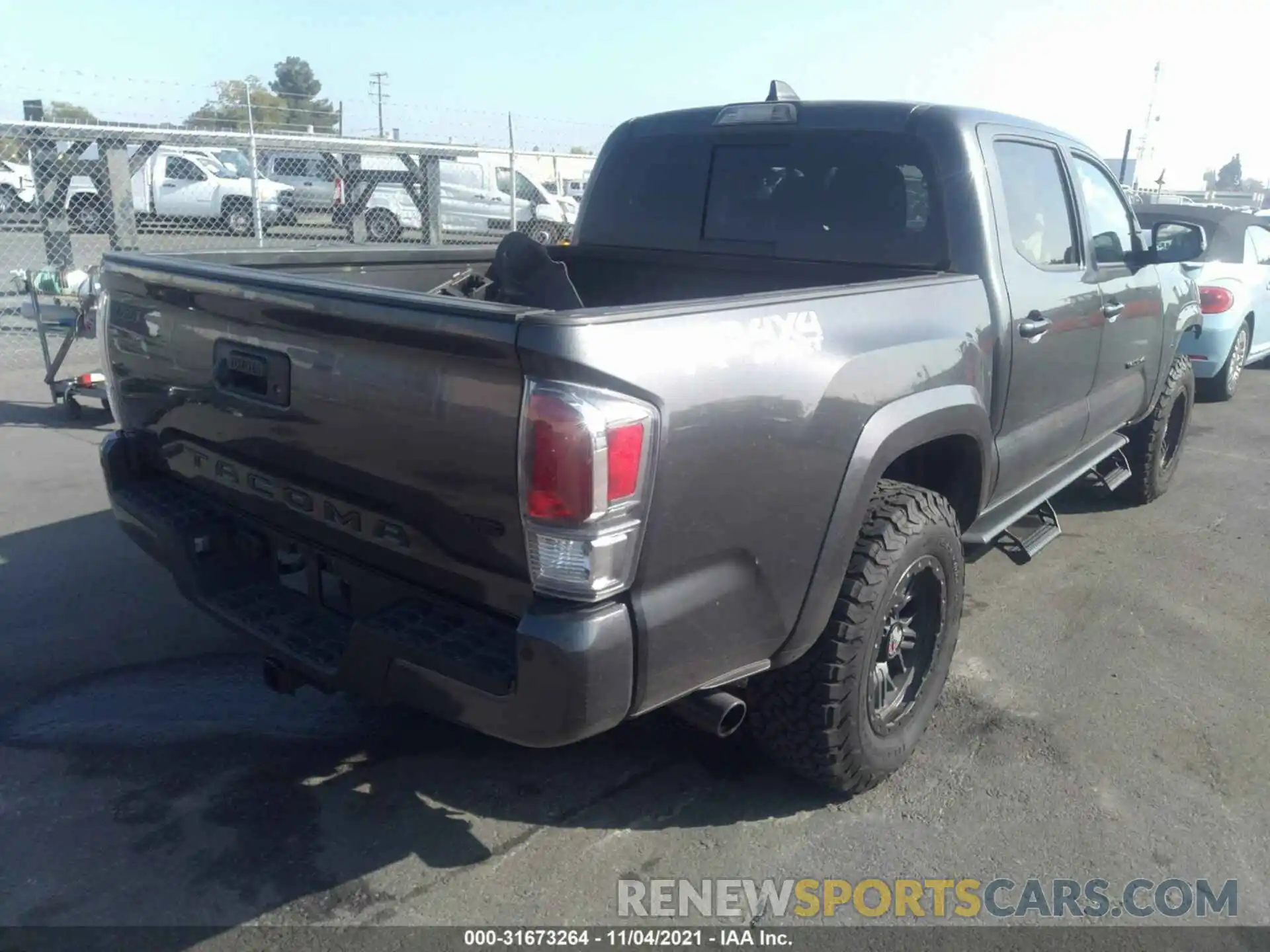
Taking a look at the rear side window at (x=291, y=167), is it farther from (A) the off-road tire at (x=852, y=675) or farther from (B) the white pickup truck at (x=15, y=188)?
(A) the off-road tire at (x=852, y=675)

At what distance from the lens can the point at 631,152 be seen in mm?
4551

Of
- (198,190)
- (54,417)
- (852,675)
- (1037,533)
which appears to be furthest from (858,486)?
(198,190)

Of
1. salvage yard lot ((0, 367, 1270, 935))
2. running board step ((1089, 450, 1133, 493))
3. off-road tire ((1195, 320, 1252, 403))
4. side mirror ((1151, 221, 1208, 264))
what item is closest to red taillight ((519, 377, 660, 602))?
salvage yard lot ((0, 367, 1270, 935))

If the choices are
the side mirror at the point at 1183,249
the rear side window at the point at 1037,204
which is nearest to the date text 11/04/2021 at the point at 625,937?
the rear side window at the point at 1037,204

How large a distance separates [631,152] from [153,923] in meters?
3.40

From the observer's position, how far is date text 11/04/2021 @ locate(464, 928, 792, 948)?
2.60m

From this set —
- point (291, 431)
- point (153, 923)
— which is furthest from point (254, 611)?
point (153, 923)

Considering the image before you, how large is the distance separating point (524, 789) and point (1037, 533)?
7.88ft

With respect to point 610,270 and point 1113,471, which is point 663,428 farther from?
point 1113,471

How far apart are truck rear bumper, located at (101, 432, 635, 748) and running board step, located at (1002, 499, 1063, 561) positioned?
8.06ft

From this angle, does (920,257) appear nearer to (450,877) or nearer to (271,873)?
(450,877)

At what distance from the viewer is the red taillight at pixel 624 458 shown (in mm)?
2170

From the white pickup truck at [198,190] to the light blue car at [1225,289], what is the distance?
40.6 feet

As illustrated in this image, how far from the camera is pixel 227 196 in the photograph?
18422 millimetres
